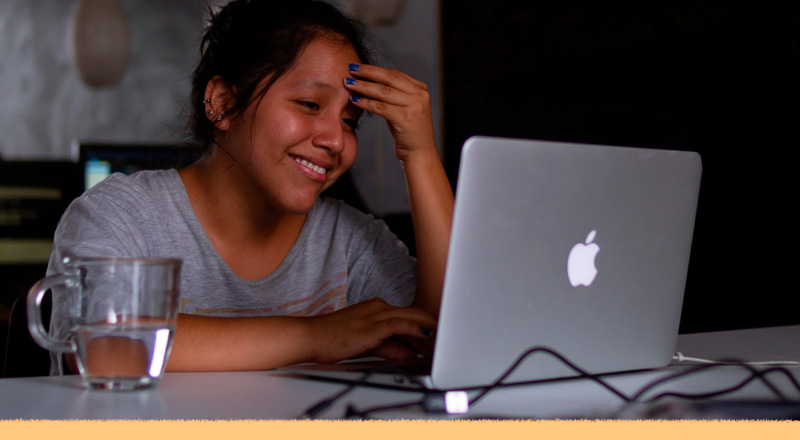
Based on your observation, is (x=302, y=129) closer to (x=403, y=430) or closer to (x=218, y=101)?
(x=218, y=101)

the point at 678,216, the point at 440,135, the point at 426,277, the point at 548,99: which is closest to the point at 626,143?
the point at 548,99

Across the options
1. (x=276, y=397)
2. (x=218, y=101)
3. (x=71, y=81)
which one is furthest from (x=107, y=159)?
(x=276, y=397)

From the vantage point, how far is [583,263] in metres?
0.76

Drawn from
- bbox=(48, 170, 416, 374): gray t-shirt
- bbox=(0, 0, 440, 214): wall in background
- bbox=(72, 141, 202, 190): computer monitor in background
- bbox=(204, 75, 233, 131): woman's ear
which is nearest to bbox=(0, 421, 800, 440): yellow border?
bbox=(48, 170, 416, 374): gray t-shirt

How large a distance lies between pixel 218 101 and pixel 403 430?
2.97 ft

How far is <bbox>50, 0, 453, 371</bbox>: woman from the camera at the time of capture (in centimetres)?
123

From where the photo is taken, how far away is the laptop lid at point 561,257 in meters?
0.68

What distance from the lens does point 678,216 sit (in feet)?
2.81

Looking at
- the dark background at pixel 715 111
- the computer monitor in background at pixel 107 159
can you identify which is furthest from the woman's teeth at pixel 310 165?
the dark background at pixel 715 111

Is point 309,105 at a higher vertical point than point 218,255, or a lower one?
higher

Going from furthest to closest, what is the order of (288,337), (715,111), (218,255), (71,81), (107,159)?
(71,81)
(107,159)
(715,111)
(218,255)
(288,337)

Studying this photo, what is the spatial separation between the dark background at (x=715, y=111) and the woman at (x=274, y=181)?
1.45m

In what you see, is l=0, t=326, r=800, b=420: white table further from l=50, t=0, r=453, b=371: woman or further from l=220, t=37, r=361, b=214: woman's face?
l=220, t=37, r=361, b=214: woman's face

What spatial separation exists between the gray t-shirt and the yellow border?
387 millimetres
